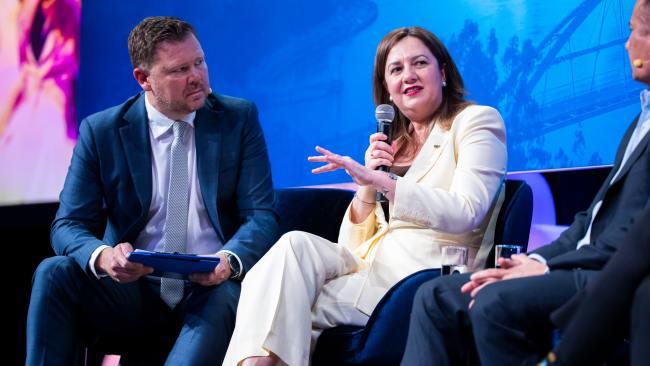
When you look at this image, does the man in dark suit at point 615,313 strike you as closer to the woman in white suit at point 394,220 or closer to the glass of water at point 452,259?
the glass of water at point 452,259

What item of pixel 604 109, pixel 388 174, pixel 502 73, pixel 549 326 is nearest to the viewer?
pixel 549 326

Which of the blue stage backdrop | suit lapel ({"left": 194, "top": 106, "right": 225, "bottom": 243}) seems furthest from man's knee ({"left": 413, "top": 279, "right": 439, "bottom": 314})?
the blue stage backdrop

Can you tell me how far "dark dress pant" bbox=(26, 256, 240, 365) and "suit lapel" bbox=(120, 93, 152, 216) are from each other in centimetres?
32

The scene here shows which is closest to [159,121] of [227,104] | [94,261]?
[227,104]

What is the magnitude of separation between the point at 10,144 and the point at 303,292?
2909mm

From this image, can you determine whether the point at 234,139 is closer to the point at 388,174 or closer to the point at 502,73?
the point at 388,174

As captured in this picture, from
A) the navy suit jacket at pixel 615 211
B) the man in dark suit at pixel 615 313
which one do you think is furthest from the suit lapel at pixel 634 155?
the man in dark suit at pixel 615 313

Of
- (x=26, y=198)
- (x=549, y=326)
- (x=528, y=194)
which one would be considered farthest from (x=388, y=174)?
(x=26, y=198)

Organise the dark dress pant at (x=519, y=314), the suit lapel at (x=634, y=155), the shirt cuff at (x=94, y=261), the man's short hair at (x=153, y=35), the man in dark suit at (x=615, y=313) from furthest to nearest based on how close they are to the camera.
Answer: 1. the man's short hair at (x=153, y=35)
2. the shirt cuff at (x=94, y=261)
3. the suit lapel at (x=634, y=155)
4. the dark dress pant at (x=519, y=314)
5. the man in dark suit at (x=615, y=313)

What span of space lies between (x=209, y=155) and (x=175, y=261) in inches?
23.5

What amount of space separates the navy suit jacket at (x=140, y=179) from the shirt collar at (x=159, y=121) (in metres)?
0.03

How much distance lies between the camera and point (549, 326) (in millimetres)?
1957

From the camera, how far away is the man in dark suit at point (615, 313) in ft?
5.35

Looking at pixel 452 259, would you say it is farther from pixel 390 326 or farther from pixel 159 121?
pixel 159 121
